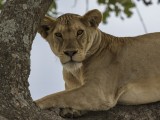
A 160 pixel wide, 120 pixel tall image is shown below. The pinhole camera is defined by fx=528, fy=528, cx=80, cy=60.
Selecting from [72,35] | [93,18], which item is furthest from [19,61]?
[93,18]

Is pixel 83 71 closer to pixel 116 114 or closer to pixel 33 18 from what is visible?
pixel 116 114

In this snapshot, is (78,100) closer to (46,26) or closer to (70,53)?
(70,53)

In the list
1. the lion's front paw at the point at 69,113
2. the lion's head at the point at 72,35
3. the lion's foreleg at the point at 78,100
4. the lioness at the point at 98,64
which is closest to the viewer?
the lion's front paw at the point at 69,113

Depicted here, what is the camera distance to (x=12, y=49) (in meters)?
3.85

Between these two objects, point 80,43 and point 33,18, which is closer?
point 33,18

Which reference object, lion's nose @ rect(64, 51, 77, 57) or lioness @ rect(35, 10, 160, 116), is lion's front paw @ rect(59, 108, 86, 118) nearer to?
lioness @ rect(35, 10, 160, 116)

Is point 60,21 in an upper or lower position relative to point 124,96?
upper

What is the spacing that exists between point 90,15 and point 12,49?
163 centimetres

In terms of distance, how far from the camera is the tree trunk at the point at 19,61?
12.0 feet

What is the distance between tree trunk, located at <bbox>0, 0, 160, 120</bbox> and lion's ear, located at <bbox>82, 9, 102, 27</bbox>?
1.04m

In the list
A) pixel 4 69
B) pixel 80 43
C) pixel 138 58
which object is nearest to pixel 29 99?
pixel 4 69

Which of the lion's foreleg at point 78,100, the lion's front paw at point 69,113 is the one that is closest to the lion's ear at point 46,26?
the lion's foreleg at point 78,100

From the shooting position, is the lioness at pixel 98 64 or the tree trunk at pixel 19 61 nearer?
the tree trunk at pixel 19 61

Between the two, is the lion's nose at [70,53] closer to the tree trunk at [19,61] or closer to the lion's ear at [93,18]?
the lion's ear at [93,18]
